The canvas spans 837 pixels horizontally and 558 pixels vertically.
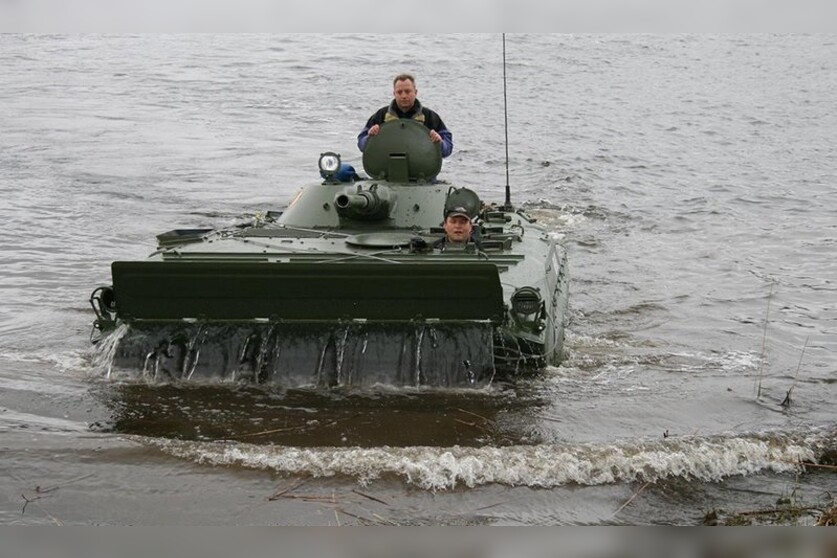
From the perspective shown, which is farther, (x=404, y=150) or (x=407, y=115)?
(x=407, y=115)

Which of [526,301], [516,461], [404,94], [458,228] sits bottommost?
[516,461]

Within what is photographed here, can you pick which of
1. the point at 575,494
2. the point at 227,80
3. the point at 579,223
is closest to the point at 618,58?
the point at 227,80

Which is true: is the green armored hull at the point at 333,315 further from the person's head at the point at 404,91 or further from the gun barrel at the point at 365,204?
the person's head at the point at 404,91

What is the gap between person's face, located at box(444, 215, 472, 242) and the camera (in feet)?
28.3

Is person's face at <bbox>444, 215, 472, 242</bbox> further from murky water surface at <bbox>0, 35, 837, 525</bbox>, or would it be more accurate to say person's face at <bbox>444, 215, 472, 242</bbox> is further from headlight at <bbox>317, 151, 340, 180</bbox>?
headlight at <bbox>317, 151, 340, 180</bbox>

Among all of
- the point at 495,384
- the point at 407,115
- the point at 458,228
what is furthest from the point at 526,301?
the point at 407,115

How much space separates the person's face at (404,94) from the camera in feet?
32.1

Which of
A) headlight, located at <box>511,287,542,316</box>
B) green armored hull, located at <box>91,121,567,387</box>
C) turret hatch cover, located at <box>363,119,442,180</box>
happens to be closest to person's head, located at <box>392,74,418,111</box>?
turret hatch cover, located at <box>363,119,442,180</box>

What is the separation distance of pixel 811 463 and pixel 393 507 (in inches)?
108

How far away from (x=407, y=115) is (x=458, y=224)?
1.93 meters

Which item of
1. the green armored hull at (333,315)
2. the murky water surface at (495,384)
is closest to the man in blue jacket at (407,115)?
the green armored hull at (333,315)

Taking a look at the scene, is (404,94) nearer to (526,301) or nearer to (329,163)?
(329,163)

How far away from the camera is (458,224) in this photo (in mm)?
8633

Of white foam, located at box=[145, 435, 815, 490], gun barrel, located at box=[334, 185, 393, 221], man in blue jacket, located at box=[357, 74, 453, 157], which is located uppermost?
man in blue jacket, located at box=[357, 74, 453, 157]
